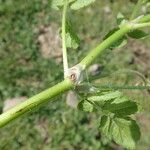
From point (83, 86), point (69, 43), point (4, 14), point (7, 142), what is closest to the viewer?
point (83, 86)

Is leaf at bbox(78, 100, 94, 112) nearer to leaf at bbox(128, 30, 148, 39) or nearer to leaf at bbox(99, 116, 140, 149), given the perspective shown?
leaf at bbox(99, 116, 140, 149)

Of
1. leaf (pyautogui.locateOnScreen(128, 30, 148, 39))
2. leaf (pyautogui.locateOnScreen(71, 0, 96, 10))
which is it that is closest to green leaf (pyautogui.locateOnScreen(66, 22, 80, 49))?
leaf (pyautogui.locateOnScreen(71, 0, 96, 10))

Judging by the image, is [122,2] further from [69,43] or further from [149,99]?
[69,43]

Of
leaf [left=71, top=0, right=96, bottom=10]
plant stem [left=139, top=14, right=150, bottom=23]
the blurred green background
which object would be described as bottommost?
the blurred green background

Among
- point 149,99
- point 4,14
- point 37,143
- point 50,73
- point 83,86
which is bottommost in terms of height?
point 37,143

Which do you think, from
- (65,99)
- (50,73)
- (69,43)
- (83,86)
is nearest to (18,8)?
(50,73)
